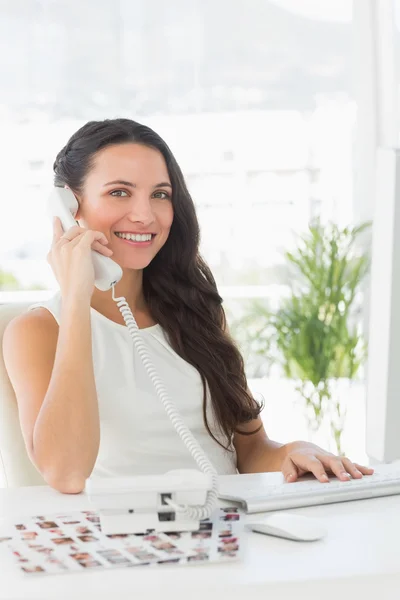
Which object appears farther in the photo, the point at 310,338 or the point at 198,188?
the point at 198,188

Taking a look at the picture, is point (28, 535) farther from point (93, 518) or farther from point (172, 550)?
point (172, 550)

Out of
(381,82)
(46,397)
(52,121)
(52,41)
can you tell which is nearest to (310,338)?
(381,82)

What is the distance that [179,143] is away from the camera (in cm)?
412

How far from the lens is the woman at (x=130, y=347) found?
1.64 meters

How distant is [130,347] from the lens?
2.00m

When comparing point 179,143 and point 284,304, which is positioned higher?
point 179,143

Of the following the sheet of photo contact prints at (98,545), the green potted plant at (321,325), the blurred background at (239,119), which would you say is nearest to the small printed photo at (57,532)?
the sheet of photo contact prints at (98,545)

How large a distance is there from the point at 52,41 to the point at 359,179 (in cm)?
160

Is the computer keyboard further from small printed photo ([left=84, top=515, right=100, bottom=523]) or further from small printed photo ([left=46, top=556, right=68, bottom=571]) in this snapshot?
small printed photo ([left=46, top=556, right=68, bottom=571])

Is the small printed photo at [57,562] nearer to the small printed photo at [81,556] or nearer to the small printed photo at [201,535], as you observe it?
the small printed photo at [81,556]

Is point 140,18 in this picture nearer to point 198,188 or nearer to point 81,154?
point 198,188

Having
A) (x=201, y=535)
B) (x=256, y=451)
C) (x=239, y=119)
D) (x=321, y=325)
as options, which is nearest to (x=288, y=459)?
(x=256, y=451)

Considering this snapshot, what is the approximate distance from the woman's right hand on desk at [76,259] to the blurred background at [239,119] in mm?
2213

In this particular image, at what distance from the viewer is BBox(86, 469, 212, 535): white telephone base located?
1.21 m
